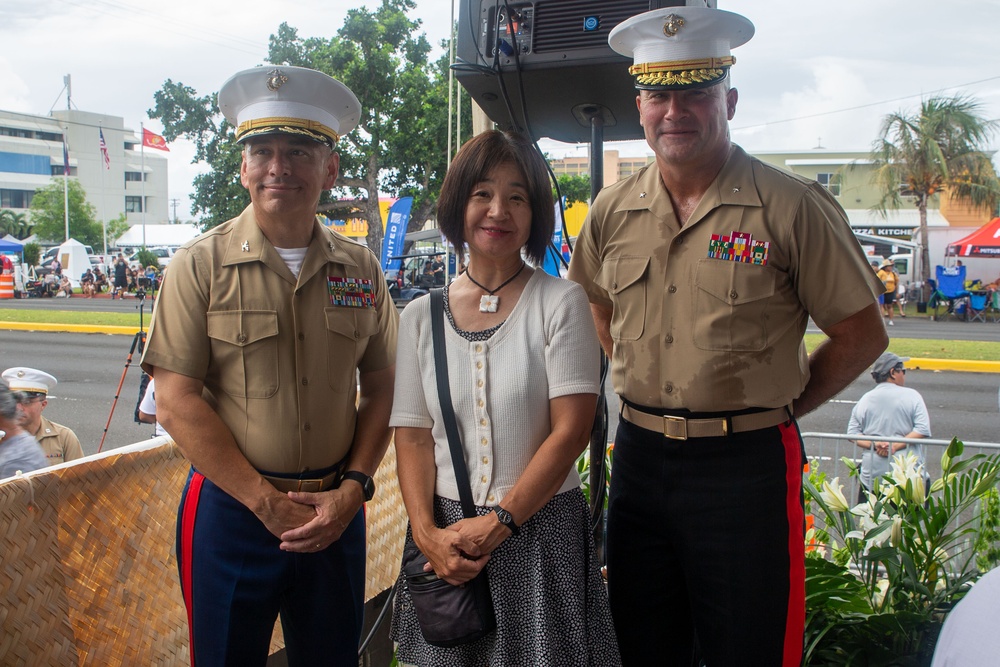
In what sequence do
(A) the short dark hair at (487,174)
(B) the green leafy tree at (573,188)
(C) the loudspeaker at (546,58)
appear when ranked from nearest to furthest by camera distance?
1. (A) the short dark hair at (487,174)
2. (C) the loudspeaker at (546,58)
3. (B) the green leafy tree at (573,188)

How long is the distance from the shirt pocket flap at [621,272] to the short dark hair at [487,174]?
10.6 inches

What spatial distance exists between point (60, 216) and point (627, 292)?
57.1 m

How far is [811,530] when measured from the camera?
326 cm

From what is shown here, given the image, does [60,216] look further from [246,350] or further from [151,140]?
[246,350]

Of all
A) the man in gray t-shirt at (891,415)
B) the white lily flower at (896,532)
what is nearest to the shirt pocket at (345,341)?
the white lily flower at (896,532)

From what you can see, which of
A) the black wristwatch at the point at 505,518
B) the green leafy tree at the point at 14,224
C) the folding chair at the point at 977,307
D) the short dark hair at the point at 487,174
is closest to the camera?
the black wristwatch at the point at 505,518

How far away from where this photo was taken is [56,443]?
471 centimetres

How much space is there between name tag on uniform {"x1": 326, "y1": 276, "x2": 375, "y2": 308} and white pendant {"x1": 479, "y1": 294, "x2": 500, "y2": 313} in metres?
0.46

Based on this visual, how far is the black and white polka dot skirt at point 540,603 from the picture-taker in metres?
1.84

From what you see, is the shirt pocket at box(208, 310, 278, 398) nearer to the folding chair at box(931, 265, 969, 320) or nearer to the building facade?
the folding chair at box(931, 265, 969, 320)

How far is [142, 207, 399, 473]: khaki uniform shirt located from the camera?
80.4 inches

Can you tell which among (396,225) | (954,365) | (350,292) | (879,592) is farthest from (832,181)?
(350,292)

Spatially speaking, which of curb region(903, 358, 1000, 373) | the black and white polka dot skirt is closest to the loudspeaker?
the black and white polka dot skirt

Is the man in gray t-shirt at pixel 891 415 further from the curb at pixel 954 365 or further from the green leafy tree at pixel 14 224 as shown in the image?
the green leafy tree at pixel 14 224
